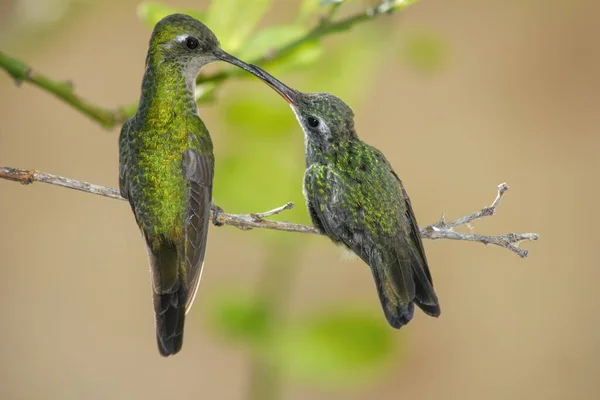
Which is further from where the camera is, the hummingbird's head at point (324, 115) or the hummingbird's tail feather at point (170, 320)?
the hummingbird's head at point (324, 115)

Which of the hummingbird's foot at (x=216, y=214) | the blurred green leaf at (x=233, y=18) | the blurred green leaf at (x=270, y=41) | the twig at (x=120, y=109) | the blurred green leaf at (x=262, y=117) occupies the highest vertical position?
the blurred green leaf at (x=262, y=117)

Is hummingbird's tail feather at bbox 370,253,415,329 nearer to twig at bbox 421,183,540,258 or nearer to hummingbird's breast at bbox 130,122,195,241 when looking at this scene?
twig at bbox 421,183,540,258

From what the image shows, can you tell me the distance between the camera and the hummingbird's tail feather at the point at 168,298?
0.75 metres

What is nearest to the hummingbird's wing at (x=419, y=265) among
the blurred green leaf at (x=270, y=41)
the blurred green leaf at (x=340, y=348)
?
the blurred green leaf at (x=270, y=41)

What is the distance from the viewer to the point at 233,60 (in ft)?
2.77

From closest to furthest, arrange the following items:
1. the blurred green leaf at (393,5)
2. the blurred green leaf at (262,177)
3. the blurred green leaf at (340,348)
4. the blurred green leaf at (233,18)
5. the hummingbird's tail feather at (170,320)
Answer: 1. the hummingbird's tail feather at (170,320)
2. the blurred green leaf at (393,5)
3. the blurred green leaf at (233,18)
4. the blurred green leaf at (262,177)
5. the blurred green leaf at (340,348)

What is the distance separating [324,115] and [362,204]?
195 mm

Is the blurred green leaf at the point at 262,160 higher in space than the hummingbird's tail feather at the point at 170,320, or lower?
higher

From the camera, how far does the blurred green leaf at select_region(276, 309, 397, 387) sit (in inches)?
61.6

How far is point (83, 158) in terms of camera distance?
340 cm

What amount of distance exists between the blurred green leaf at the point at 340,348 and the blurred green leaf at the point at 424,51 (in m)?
0.55

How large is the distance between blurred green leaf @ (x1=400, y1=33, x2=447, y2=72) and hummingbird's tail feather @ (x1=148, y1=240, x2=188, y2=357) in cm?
68

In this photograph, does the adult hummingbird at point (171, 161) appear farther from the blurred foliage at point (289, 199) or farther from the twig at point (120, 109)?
the blurred foliage at point (289, 199)

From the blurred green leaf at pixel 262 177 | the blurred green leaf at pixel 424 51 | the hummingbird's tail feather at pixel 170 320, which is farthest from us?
the blurred green leaf at pixel 262 177
